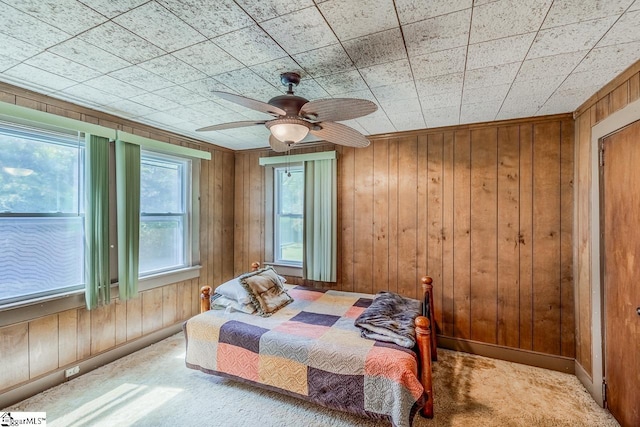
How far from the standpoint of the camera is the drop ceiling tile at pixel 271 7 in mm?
1302

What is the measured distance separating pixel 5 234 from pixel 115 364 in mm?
1475

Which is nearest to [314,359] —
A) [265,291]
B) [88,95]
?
[265,291]

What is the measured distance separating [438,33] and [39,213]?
319 cm

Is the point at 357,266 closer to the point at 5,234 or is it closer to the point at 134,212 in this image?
the point at 134,212

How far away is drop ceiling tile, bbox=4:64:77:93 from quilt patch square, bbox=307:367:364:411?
2745 mm

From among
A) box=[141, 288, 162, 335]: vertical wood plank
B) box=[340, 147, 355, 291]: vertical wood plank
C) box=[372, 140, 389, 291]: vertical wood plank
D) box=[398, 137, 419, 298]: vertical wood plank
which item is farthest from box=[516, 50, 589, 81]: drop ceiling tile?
box=[141, 288, 162, 335]: vertical wood plank

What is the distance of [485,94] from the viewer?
2.34m

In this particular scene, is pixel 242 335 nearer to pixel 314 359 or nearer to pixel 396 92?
pixel 314 359

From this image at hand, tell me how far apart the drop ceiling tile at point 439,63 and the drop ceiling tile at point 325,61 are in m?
0.43

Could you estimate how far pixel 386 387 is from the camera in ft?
6.09

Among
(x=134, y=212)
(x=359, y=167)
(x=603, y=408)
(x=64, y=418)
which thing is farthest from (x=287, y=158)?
(x=603, y=408)

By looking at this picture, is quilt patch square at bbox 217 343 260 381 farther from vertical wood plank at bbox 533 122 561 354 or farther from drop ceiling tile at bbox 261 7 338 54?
vertical wood plank at bbox 533 122 561 354

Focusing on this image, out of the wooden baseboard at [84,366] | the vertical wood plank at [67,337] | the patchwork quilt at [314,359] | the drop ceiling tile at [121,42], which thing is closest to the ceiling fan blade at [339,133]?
the drop ceiling tile at [121,42]

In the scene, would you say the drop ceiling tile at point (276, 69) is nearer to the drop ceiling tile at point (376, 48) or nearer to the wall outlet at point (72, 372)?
the drop ceiling tile at point (376, 48)
